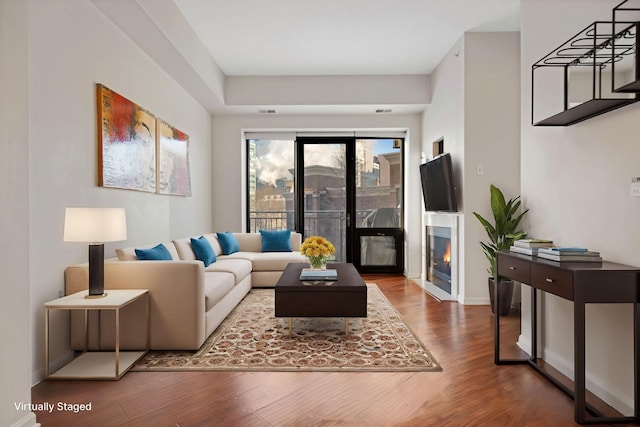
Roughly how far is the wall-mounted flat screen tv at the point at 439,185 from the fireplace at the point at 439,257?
368mm

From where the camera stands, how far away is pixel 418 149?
6.75m

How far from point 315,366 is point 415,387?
0.70m

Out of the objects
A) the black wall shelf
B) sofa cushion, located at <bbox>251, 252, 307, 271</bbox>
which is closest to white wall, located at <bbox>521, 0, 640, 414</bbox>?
the black wall shelf

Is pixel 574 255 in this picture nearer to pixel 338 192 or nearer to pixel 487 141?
pixel 487 141

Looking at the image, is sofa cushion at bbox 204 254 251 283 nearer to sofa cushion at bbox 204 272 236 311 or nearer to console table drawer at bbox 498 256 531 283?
sofa cushion at bbox 204 272 236 311

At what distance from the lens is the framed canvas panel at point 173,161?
4473 millimetres

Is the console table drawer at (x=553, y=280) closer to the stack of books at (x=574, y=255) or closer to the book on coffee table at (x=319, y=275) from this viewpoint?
the stack of books at (x=574, y=255)

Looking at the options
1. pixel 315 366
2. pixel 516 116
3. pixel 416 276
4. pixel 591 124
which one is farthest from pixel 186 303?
pixel 416 276

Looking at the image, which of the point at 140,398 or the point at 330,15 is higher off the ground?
the point at 330,15

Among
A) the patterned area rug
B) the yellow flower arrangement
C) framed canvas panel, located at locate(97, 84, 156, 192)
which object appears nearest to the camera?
the patterned area rug

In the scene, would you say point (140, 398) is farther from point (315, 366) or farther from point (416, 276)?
point (416, 276)

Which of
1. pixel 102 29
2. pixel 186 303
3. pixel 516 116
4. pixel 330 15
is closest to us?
pixel 186 303

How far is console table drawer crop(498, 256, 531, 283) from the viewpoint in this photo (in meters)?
2.48

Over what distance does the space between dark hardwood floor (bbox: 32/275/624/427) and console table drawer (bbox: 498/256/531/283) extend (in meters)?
0.65
